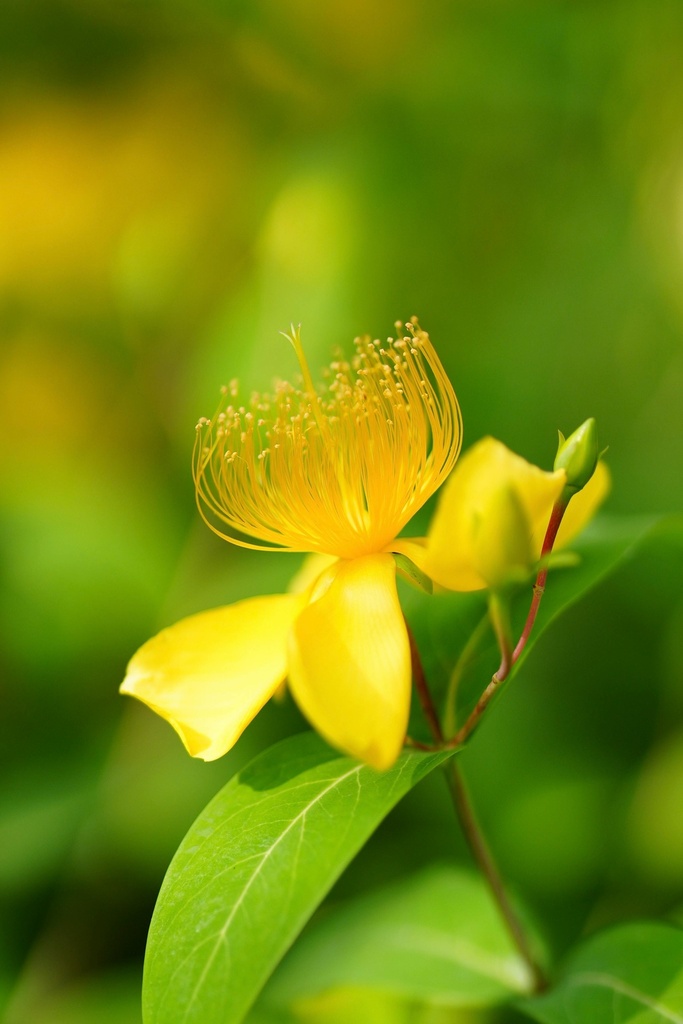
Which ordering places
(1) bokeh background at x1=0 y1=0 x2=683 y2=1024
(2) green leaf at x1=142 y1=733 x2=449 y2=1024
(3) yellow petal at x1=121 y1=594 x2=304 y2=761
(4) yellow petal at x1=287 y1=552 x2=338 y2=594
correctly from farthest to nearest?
1. (1) bokeh background at x1=0 y1=0 x2=683 y2=1024
2. (4) yellow petal at x1=287 y1=552 x2=338 y2=594
3. (3) yellow petal at x1=121 y1=594 x2=304 y2=761
4. (2) green leaf at x1=142 y1=733 x2=449 y2=1024

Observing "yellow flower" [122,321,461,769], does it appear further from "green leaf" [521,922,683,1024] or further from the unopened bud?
"green leaf" [521,922,683,1024]

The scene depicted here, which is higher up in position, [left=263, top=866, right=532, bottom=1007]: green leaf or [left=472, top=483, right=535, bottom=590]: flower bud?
[left=472, top=483, right=535, bottom=590]: flower bud

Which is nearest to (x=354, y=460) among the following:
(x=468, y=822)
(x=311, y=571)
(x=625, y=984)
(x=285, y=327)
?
(x=311, y=571)

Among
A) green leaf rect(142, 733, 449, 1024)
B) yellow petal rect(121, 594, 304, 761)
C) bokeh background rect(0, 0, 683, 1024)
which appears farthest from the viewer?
bokeh background rect(0, 0, 683, 1024)

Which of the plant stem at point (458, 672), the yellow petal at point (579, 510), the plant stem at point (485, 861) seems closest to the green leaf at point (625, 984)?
the plant stem at point (485, 861)

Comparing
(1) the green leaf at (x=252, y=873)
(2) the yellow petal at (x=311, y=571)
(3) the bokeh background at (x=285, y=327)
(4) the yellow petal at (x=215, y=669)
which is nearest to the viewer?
(1) the green leaf at (x=252, y=873)

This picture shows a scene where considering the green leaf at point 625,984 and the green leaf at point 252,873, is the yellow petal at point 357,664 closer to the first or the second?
the green leaf at point 252,873

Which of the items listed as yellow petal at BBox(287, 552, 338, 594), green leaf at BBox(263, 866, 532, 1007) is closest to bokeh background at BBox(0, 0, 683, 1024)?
green leaf at BBox(263, 866, 532, 1007)
